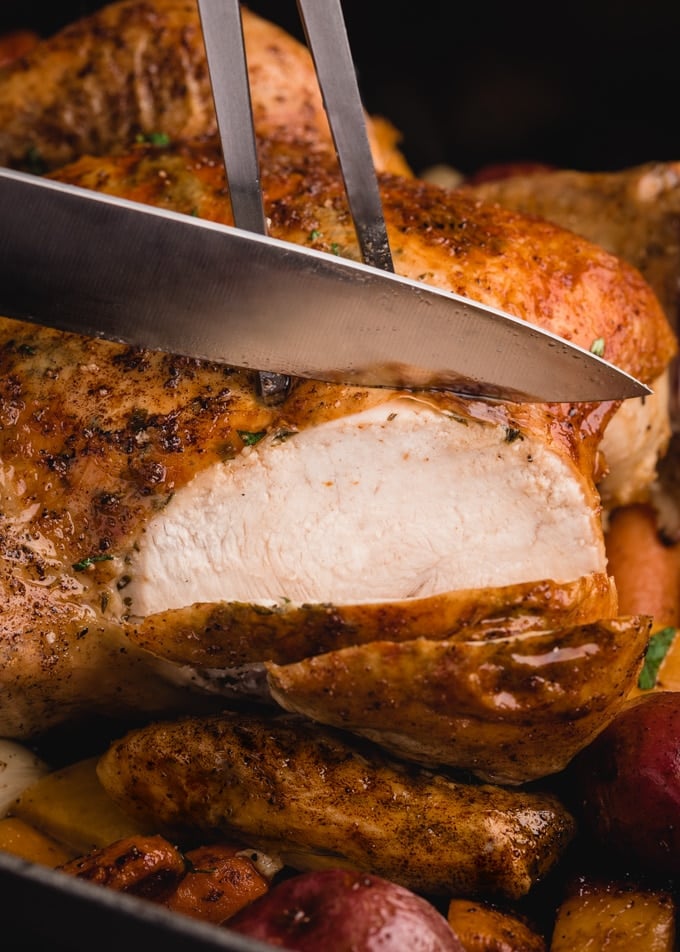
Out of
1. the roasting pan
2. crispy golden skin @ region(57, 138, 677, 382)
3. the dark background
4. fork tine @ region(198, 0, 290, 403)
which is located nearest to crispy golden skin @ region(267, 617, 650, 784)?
the roasting pan

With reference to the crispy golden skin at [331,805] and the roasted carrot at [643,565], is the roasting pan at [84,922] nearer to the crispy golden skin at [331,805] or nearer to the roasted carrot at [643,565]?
the crispy golden skin at [331,805]

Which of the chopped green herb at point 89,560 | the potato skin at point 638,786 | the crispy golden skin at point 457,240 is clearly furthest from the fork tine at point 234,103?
the potato skin at point 638,786

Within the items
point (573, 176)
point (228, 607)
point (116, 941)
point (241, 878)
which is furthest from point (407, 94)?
point (116, 941)

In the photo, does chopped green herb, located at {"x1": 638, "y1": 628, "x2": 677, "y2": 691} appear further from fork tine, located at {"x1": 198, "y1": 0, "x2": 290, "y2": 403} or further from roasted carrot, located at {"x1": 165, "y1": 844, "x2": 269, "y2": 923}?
fork tine, located at {"x1": 198, "y1": 0, "x2": 290, "y2": 403}

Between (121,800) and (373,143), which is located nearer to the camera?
(121,800)

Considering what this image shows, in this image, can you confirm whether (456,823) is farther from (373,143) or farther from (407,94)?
(407,94)

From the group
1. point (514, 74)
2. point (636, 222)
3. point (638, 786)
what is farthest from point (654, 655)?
point (514, 74)

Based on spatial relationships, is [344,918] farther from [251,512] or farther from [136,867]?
[251,512]

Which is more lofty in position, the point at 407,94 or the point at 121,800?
the point at 407,94
